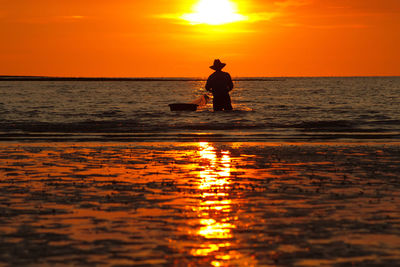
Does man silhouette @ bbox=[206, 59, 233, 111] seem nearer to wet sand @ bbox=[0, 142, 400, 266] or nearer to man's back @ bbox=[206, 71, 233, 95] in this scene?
man's back @ bbox=[206, 71, 233, 95]

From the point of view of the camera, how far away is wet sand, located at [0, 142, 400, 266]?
8.31m

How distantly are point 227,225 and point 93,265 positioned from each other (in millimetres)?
2557

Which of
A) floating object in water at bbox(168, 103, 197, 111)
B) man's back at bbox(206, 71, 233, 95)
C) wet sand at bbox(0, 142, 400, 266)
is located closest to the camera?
wet sand at bbox(0, 142, 400, 266)

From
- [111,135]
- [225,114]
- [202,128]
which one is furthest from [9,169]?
[225,114]

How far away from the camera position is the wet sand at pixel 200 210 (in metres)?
8.31

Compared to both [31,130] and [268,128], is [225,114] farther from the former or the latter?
[31,130]

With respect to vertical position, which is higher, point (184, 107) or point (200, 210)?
point (200, 210)

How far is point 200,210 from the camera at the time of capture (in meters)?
11.0

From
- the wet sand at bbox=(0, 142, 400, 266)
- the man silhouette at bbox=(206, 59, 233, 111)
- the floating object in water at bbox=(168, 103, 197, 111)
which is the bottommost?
the floating object in water at bbox=(168, 103, 197, 111)

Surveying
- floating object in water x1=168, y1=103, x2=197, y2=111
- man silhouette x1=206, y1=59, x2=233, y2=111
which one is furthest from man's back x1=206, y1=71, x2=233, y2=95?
floating object in water x1=168, y1=103, x2=197, y2=111

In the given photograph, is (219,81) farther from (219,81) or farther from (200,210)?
(200,210)

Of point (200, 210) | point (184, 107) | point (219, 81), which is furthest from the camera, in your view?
point (184, 107)

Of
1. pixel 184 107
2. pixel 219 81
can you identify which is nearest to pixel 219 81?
pixel 219 81

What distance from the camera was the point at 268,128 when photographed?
1299 inches
